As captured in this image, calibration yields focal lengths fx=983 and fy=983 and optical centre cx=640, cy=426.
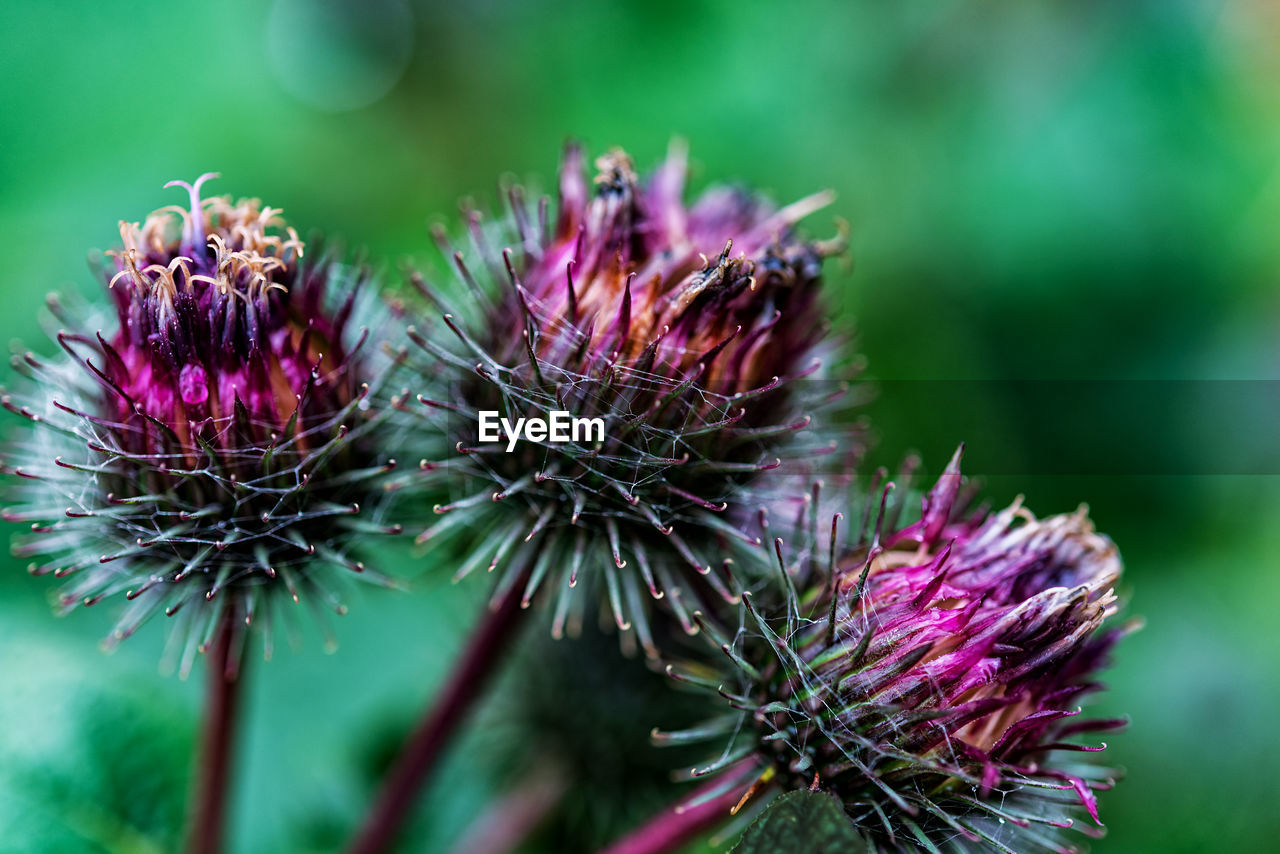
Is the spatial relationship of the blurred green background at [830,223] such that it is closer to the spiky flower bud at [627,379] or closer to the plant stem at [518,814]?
the plant stem at [518,814]

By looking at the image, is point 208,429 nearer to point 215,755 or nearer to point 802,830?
point 215,755

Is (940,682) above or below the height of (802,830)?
above

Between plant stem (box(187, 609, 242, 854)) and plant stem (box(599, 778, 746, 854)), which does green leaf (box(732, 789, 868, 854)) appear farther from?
plant stem (box(187, 609, 242, 854))

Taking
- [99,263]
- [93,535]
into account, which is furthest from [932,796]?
[99,263]

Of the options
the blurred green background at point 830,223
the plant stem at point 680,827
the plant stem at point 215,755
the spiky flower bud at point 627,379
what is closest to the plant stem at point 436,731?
the spiky flower bud at point 627,379

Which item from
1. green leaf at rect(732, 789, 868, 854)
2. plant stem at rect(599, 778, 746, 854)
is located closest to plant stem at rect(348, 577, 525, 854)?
plant stem at rect(599, 778, 746, 854)

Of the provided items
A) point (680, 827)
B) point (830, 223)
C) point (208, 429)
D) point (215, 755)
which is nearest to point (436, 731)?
point (215, 755)
